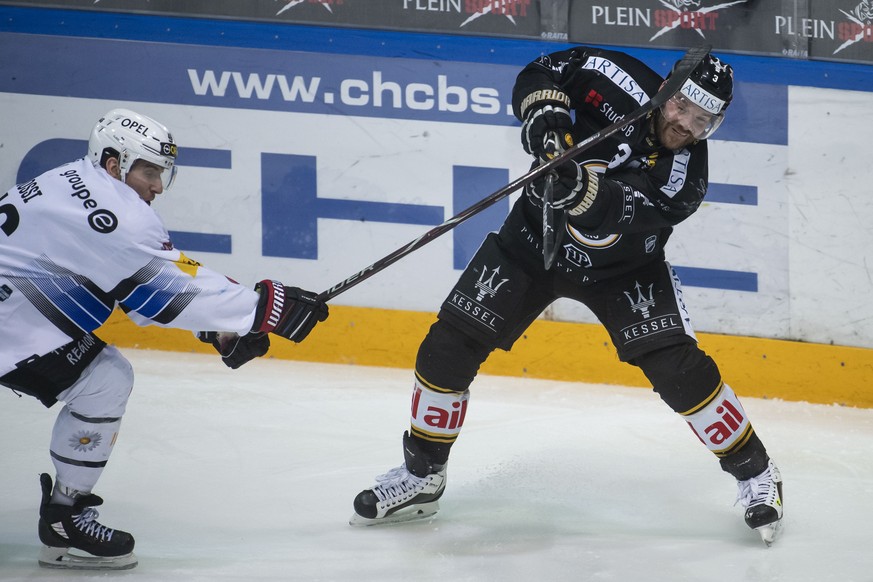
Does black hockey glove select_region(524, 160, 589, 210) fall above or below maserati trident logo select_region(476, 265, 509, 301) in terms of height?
above

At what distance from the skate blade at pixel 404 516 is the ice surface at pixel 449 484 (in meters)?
0.03

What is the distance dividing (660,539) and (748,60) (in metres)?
2.18

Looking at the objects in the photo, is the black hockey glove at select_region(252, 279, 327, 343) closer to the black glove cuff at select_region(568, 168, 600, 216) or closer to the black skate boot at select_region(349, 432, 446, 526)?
the black skate boot at select_region(349, 432, 446, 526)

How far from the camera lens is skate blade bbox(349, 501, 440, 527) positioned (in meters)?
3.34

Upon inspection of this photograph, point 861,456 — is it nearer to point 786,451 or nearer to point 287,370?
point 786,451

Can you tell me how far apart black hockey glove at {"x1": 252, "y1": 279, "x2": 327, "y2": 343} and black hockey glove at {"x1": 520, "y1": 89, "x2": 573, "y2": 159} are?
2.30ft

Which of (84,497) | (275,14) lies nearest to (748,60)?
(275,14)

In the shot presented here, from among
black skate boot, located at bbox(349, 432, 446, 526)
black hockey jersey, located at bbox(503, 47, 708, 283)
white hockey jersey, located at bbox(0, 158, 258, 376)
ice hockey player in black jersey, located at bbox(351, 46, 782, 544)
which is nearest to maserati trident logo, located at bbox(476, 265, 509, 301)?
ice hockey player in black jersey, located at bbox(351, 46, 782, 544)

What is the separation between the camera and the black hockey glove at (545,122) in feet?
10.1

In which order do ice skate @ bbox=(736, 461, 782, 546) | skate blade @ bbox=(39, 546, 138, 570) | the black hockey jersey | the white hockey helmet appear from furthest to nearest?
ice skate @ bbox=(736, 461, 782, 546)
the black hockey jersey
skate blade @ bbox=(39, 546, 138, 570)
the white hockey helmet

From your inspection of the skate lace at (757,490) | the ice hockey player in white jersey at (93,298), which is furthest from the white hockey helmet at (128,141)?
the skate lace at (757,490)

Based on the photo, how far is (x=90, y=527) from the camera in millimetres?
2951

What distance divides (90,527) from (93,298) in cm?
59

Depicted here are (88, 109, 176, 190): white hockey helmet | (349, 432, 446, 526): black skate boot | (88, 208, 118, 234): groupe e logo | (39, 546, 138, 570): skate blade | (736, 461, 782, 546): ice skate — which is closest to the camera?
(88, 208, 118, 234): groupe e logo
